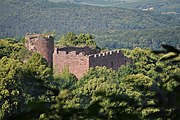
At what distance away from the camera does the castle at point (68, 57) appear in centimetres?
3931

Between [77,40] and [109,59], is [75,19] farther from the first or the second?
[109,59]

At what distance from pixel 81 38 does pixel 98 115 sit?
1656 inches

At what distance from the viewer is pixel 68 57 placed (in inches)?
1563

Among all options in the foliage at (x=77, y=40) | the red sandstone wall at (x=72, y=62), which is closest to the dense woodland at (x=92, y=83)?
Answer: the foliage at (x=77, y=40)

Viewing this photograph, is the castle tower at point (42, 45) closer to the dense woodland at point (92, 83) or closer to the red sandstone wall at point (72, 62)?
the dense woodland at point (92, 83)

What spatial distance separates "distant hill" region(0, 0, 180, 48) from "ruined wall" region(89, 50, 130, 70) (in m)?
85.3

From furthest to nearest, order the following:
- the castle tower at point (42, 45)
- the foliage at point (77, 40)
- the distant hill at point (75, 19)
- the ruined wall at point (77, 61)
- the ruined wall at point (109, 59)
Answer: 1. the distant hill at point (75, 19)
2. the foliage at point (77, 40)
3. the castle tower at point (42, 45)
4. the ruined wall at point (109, 59)
5. the ruined wall at point (77, 61)

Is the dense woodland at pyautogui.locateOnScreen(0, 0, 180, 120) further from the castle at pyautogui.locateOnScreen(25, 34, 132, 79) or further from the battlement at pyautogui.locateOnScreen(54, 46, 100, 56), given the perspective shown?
the battlement at pyautogui.locateOnScreen(54, 46, 100, 56)

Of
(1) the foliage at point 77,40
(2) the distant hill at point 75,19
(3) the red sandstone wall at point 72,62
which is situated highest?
(3) the red sandstone wall at point 72,62

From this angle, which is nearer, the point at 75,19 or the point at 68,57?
the point at 68,57

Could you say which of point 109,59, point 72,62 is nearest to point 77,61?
point 72,62

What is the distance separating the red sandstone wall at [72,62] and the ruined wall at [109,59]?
0.37 meters

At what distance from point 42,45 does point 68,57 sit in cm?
164

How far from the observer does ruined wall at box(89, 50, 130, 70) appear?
3944cm
